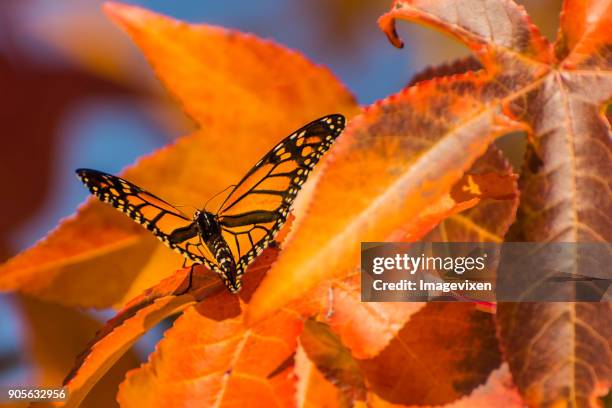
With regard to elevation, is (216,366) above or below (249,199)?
below

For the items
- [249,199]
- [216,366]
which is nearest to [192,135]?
[249,199]

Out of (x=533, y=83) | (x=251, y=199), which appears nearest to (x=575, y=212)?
(x=533, y=83)

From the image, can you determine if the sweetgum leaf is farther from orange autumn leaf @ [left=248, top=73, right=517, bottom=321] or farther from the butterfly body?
the butterfly body

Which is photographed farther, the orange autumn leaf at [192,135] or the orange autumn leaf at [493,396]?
the orange autumn leaf at [192,135]

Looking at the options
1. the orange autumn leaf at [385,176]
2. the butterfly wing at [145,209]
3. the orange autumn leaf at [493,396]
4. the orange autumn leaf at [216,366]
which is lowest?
the orange autumn leaf at [493,396]

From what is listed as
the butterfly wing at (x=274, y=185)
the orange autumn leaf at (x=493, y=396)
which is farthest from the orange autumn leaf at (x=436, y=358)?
the butterfly wing at (x=274, y=185)

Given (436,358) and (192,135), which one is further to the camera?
(192,135)

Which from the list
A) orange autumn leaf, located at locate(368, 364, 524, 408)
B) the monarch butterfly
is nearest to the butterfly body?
the monarch butterfly

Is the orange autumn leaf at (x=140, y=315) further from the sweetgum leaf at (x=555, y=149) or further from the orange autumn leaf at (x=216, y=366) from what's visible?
the sweetgum leaf at (x=555, y=149)

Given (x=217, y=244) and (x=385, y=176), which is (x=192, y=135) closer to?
(x=217, y=244)
